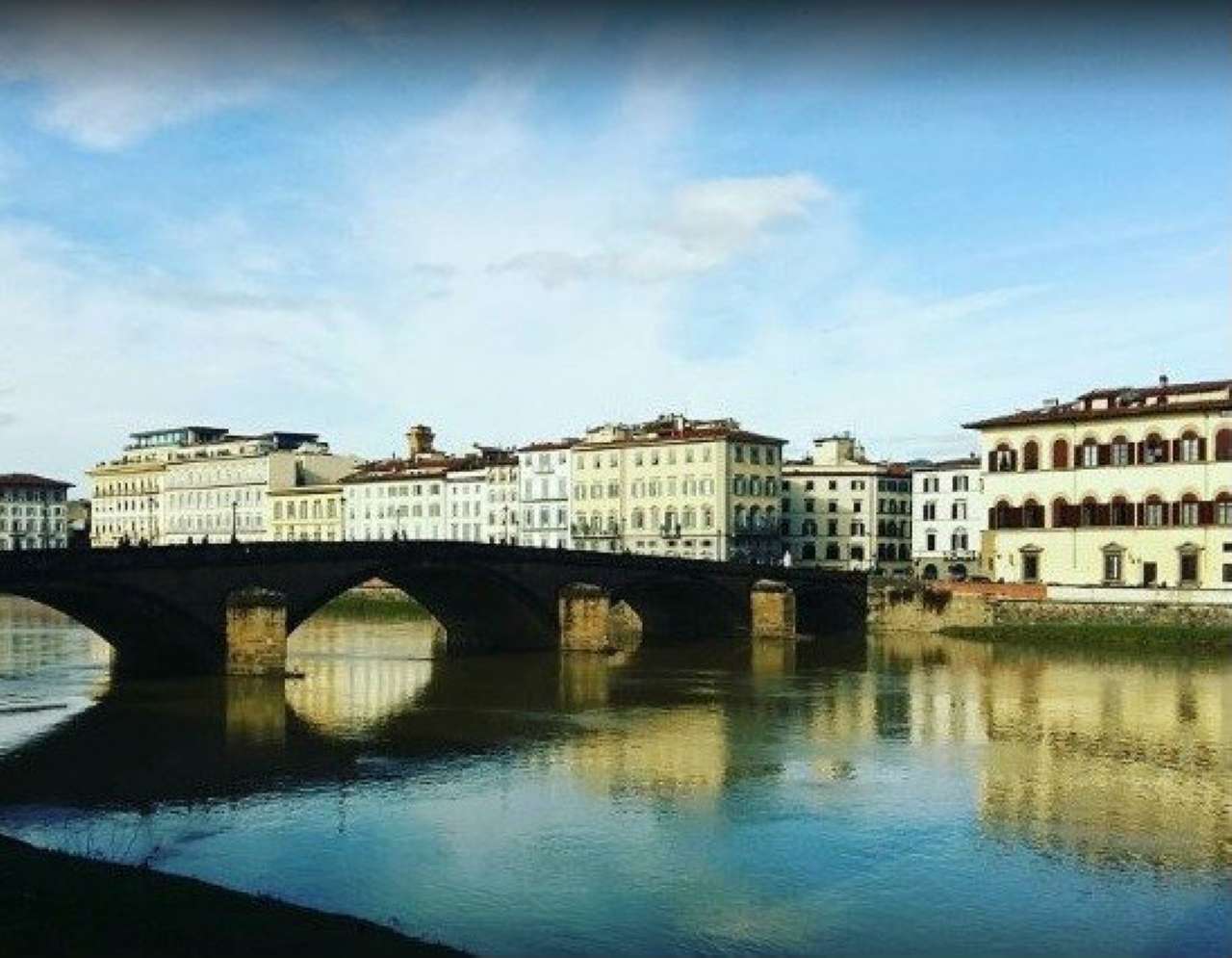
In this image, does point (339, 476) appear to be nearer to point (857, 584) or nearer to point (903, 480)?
point (903, 480)

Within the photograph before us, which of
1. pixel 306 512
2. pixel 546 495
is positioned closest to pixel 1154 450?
pixel 546 495

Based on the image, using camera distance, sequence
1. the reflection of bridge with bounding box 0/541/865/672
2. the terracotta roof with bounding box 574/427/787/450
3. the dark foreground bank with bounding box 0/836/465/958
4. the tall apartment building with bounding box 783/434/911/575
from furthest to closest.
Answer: the tall apartment building with bounding box 783/434/911/575 → the terracotta roof with bounding box 574/427/787/450 → the reflection of bridge with bounding box 0/541/865/672 → the dark foreground bank with bounding box 0/836/465/958

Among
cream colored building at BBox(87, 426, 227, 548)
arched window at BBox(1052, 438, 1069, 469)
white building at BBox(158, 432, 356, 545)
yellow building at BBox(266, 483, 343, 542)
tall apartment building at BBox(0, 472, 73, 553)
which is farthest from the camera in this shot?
tall apartment building at BBox(0, 472, 73, 553)

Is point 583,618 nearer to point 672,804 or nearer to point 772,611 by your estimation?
point 772,611

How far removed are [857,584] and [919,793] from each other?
51.6m

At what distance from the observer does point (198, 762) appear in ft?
110

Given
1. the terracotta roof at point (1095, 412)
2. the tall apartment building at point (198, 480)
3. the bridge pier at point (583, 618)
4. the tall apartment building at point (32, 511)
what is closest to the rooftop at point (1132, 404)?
the terracotta roof at point (1095, 412)

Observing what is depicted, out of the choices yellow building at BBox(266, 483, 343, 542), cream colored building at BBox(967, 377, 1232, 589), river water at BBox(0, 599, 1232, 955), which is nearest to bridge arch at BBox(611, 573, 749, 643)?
cream colored building at BBox(967, 377, 1232, 589)

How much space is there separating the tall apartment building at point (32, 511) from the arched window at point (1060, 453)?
5256 inches

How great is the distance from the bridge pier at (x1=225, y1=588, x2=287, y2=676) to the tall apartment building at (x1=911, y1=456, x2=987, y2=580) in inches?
2515

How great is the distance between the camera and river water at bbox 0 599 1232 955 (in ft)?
68.4

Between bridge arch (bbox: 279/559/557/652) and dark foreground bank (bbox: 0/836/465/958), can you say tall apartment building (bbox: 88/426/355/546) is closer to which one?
bridge arch (bbox: 279/559/557/652)

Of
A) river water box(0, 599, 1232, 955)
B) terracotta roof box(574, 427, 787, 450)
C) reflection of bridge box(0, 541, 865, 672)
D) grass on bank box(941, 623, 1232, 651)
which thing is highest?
terracotta roof box(574, 427, 787, 450)

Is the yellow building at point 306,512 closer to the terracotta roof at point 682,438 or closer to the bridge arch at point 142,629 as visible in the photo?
the terracotta roof at point 682,438
